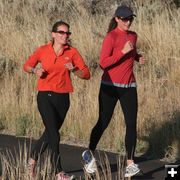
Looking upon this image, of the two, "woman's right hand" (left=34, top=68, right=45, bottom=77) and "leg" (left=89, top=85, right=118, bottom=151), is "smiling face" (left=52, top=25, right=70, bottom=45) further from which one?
"leg" (left=89, top=85, right=118, bottom=151)

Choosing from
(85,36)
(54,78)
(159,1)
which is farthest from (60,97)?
(159,1)

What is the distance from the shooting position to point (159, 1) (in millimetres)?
18203

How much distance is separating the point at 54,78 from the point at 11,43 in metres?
8.55

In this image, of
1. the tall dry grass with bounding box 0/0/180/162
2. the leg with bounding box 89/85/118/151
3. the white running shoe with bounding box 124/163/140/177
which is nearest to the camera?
the white running shoe with bounding box 124/163/140/177

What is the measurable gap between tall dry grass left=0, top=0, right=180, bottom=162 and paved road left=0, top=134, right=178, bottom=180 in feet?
1.32

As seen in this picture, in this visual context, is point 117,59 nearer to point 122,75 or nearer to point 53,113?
point 122,75

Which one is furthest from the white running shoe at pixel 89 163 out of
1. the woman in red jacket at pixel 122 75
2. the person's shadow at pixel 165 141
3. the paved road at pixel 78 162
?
the person's shadow at pixel 165 141

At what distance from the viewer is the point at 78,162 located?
8938 mm

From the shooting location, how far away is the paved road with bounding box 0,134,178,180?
8305 mm

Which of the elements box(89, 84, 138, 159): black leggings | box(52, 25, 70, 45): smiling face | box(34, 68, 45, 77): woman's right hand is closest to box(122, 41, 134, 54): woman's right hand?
box(89, 84, 138, 159): black leggings

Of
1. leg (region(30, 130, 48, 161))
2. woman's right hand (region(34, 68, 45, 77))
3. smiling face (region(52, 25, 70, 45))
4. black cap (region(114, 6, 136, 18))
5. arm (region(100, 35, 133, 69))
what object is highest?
black cap (region(114, 6, 136, 18))

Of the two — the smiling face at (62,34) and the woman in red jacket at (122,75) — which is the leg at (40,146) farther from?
the smiling face at (62,34)

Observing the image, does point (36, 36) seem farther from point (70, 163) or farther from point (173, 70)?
point (70, 163)

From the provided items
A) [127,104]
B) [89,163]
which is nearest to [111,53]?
[127,104]
